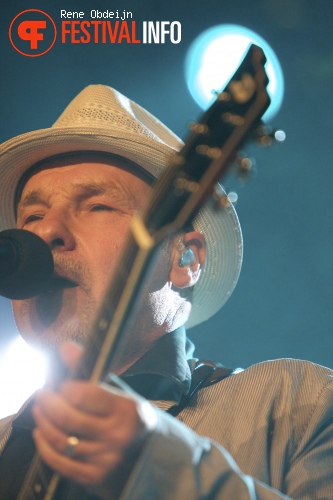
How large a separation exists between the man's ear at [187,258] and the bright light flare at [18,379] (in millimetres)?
1140

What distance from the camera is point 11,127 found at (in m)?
4.08

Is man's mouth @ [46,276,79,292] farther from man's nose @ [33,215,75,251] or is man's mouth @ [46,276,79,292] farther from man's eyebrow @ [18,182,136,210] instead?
man's eyebrow @ [18,182,136,210]

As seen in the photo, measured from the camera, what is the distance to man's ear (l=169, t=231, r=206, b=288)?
8.23ft

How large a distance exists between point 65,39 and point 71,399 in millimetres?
3384

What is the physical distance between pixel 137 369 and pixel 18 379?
1.46m

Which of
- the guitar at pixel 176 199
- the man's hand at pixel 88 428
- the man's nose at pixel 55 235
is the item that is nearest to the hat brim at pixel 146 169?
the man's nose at pixel 55 235

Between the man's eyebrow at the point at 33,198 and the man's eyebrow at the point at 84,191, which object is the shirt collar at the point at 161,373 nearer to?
the man's eyebrow at the point at 84,191

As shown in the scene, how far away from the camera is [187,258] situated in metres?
2.57

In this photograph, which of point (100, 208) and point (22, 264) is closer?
point (22, 264)

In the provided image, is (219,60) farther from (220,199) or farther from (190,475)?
(190,475)

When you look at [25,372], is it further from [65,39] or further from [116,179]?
[65,39]

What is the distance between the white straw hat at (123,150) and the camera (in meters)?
2.50
